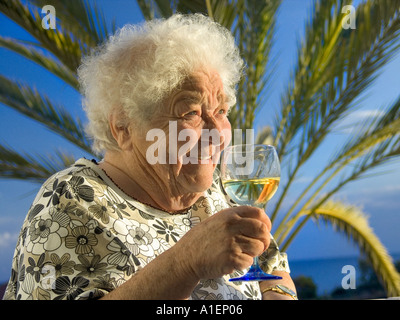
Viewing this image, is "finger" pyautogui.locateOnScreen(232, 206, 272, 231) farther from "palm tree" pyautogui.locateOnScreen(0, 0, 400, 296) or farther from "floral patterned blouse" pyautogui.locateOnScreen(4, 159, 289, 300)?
"palm tree" pyautogui.locateOnScreen(0, 0, 400, 296)

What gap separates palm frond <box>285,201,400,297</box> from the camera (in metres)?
5.84

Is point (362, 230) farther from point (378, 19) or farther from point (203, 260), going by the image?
point (203, 260)

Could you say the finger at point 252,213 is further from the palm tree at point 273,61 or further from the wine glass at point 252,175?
the palm tree at point 273,61

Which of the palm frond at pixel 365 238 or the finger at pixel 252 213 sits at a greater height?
the finger at pixel 252 213

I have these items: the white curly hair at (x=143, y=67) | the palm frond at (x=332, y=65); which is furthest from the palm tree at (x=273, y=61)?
the white curly hair at (x=143, y=67)

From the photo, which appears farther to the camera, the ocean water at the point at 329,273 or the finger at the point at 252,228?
the ocean water at the point at 329,273

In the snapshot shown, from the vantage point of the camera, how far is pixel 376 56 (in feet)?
13.6

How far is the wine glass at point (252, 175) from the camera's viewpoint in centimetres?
117

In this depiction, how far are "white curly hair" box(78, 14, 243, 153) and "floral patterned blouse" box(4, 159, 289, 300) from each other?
0.21 m

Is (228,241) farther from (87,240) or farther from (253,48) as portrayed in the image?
(253,48)

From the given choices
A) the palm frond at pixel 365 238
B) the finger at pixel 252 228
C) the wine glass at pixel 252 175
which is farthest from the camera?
the palm frond at pixel 365 238

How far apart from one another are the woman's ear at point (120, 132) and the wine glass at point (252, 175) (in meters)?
0.57

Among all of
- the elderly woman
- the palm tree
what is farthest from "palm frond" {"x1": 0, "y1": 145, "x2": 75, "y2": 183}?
the elderly woman
